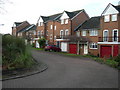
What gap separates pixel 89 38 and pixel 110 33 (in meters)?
4.73

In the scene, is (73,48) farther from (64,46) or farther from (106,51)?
(106,51)

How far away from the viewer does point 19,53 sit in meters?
13.5

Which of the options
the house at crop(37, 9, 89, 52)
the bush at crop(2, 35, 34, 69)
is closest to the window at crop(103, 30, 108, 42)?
the house at crop(37, 9, 89, 52)

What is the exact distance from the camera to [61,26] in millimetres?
36656

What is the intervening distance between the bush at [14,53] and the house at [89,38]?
17155mm

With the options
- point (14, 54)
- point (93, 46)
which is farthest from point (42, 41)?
point (14, 54)

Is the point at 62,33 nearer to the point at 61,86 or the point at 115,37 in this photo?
the point at 115,37

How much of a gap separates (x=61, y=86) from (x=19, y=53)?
22.2 ft

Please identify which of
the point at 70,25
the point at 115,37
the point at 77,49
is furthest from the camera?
the point at 70,25

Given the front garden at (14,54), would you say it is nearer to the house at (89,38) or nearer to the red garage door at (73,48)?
the house at (89,38)

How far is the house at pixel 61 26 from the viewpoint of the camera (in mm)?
34344

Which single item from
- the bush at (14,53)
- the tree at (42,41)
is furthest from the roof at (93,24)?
the bush at (14,53)

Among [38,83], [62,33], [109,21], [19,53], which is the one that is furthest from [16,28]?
[38,83]

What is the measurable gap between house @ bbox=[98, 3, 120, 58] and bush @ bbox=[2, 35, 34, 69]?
16.2m
